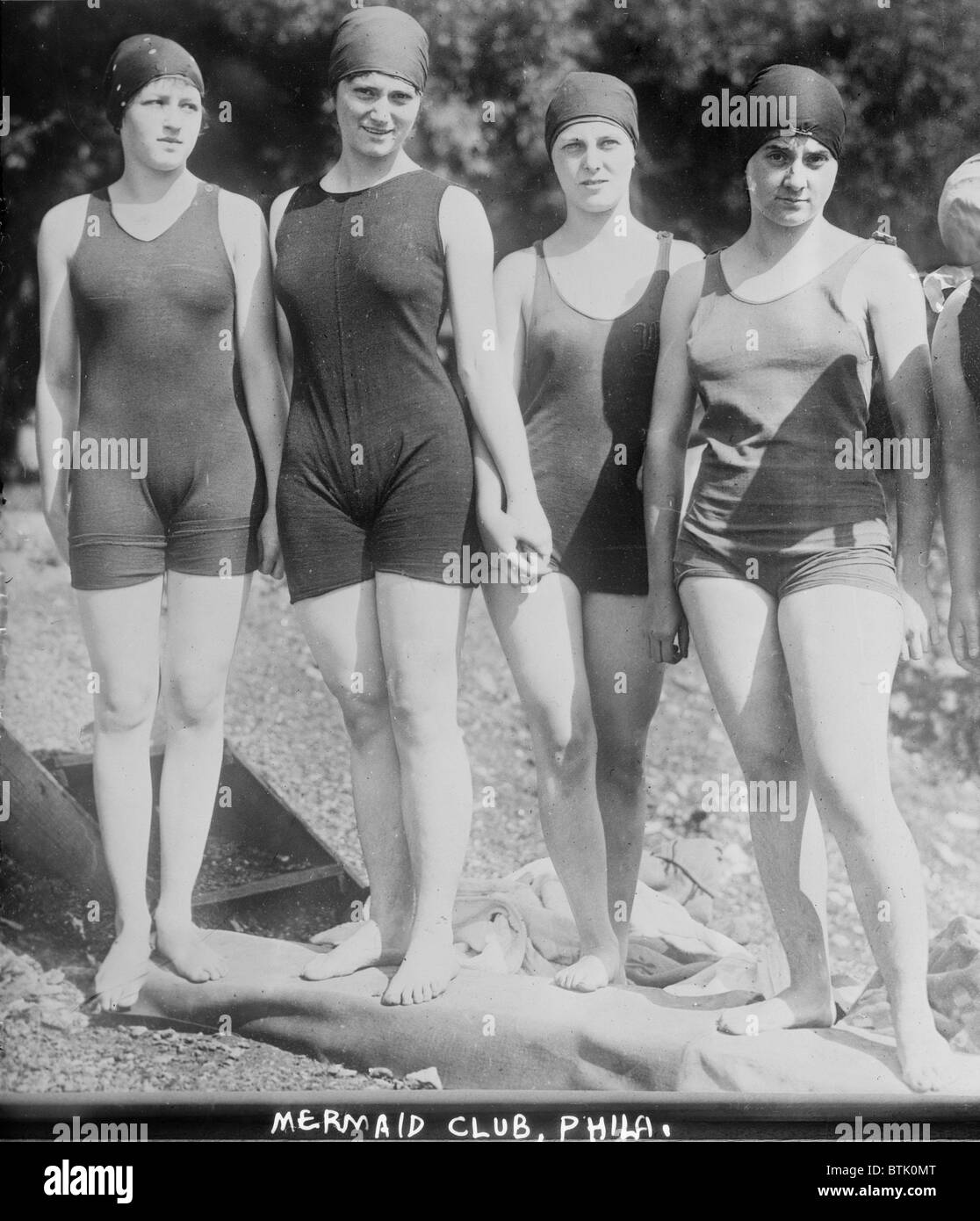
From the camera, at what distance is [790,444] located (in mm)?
4195

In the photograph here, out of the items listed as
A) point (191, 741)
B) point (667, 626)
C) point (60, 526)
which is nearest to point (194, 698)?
point (191, 741)

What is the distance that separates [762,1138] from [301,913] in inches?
59.7

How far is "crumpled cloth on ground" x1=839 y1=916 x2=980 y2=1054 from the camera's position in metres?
4.33

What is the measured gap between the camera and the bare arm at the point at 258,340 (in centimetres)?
439

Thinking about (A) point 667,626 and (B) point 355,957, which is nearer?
(A) point 667,626

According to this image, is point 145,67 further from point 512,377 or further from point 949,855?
point 949,855

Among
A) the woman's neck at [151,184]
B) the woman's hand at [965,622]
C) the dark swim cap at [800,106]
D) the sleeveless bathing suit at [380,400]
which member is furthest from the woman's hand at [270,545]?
the woman's hand at [965,622]

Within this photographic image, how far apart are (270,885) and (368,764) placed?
0.52 m

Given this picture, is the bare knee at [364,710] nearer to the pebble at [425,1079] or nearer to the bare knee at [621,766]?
the bare knee at [621,766]

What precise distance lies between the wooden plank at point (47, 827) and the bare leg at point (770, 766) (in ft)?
6.33

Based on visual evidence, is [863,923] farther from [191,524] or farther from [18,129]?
[18,129]

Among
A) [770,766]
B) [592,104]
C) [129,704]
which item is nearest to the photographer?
[770,766]

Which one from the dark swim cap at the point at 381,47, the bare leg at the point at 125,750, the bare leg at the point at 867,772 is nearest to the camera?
the bare leg at the point at 867,772

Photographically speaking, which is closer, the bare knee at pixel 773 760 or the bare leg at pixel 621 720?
the bare knee at pixel 773 760
